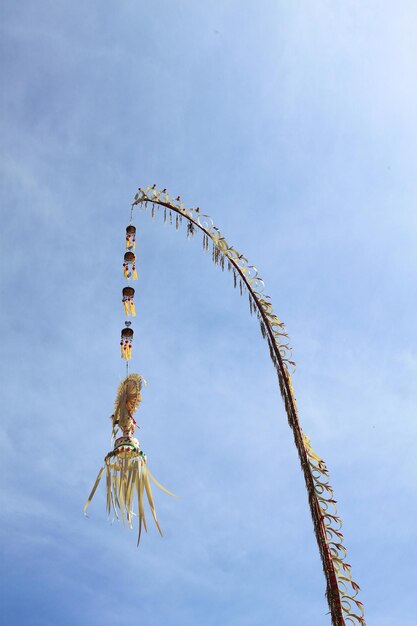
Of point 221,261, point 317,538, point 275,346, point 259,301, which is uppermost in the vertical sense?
point 221,261

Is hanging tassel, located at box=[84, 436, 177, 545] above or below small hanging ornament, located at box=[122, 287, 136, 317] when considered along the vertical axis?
below

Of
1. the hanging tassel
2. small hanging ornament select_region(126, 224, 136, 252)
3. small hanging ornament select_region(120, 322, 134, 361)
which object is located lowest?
the hanging tassel

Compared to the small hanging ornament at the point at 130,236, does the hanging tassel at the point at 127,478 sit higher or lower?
lower

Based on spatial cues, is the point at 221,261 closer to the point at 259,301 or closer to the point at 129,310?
the point at 259,301

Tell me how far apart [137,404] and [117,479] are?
4.09 ft

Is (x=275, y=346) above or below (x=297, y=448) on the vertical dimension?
above

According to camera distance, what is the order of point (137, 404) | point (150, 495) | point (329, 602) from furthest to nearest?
point (137, 404), point (150, 495), point (329, 602)

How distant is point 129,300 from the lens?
11.6 meters

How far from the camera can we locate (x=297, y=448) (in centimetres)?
920

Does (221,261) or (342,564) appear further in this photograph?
(221,261)

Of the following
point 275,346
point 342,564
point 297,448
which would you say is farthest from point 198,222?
point 342,564

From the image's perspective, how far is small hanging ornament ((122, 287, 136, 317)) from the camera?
37.7ft

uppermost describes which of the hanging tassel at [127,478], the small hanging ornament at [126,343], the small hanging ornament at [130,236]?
the small hanging ornament at [130,236]

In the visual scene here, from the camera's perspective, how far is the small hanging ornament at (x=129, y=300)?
37.7 ft
